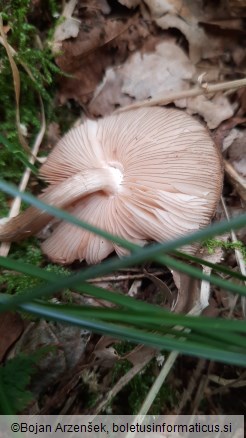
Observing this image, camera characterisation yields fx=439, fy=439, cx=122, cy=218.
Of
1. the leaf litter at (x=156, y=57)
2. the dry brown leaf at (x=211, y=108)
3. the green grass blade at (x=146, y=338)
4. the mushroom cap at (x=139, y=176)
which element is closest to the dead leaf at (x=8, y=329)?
the mushroom cap at (x=139, y=176)

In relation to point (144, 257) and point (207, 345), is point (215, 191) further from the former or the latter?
point (144, 257)

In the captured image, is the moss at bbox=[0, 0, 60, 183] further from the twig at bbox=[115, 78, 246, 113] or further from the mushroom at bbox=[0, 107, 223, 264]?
the twig at bbox=[115, 78, 246, 113]

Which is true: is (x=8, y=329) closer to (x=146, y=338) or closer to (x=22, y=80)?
(x=146, y=338)

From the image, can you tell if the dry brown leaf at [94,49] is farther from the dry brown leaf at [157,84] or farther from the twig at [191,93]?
the twig at [191,93]

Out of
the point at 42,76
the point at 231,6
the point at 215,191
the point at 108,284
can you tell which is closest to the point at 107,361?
the point at 108,284

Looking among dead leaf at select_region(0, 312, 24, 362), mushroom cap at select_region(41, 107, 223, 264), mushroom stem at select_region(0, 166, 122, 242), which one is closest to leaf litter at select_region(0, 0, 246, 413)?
mushroom cap at select_region(41, 107, 223, 264)

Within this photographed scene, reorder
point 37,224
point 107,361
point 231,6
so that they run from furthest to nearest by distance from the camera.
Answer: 1. point 231,6
2. point 37,224
3. point 107,361

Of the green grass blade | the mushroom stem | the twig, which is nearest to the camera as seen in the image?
the green grass blade
